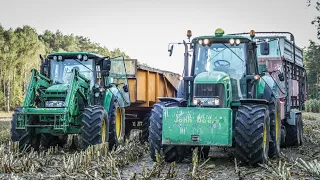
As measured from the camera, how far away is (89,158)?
30.9ft

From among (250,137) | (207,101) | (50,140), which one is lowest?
(50,140)

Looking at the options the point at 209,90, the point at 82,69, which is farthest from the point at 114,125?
the point at 209,90

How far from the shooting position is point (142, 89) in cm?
1592

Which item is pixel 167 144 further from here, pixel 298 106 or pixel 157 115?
pixel 298 106

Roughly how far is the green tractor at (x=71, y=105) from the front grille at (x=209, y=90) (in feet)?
8.65

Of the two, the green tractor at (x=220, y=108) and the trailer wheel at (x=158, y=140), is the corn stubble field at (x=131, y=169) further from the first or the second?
the green tractor at (x=220, y=108)

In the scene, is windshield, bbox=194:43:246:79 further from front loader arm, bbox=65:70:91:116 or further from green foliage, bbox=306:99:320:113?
green foliage, bbox=306:99:320:113

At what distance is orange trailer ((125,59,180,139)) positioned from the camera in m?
15.4

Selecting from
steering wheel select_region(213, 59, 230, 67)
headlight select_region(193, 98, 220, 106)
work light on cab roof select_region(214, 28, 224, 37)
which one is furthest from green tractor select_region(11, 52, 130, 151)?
work light on cab roof select_region(214, 28, 224, 37)

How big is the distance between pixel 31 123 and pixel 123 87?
3.61 m

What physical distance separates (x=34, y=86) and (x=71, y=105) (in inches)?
42.6

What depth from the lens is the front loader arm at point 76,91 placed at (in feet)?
38.4

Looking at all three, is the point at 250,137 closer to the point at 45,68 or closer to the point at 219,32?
the point at 219,32

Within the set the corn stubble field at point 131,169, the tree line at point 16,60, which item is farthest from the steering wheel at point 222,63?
the tree line at point 16,60
